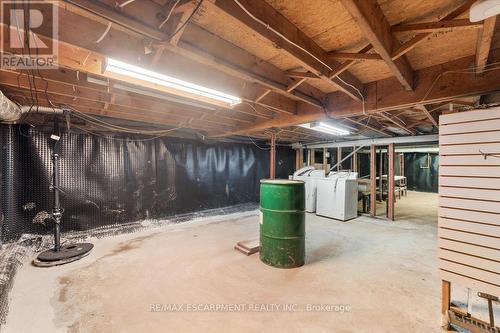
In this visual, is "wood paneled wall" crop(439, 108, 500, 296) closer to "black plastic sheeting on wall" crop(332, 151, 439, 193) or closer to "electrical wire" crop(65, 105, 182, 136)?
"electrical wire" crop(65, 105, 182, 136)

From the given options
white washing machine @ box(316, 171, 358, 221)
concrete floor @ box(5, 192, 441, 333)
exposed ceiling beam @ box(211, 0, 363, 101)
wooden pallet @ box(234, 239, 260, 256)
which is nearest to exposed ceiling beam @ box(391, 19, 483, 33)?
exposed ceiling beam @ box(211, 0, 363, 101)

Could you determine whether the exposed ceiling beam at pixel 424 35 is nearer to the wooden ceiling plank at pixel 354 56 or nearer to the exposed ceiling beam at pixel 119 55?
the wooden ceiling plank at pixel 354 56

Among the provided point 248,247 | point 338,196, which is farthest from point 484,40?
point 338,196

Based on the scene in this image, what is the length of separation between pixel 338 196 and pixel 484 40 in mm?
4134

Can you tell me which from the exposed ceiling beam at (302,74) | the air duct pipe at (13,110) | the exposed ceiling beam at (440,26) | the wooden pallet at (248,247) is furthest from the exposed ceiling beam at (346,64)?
the air duct pipe at (13,110)

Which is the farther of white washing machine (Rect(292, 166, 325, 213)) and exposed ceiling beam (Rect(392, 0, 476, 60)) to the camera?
white washing machine (Rect(292, 166, 325, 213))

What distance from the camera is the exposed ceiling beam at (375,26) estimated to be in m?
1.08

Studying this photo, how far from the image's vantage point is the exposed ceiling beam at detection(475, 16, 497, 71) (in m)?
1.22

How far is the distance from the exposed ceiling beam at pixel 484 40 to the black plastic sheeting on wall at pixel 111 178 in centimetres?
478

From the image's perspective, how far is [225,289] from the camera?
7.41 feet

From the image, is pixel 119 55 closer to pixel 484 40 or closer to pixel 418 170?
pixel 484 40

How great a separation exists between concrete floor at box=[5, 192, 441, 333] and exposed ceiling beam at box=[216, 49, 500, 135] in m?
1.92

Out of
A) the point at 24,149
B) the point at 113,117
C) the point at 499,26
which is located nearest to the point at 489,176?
the point at 499,26

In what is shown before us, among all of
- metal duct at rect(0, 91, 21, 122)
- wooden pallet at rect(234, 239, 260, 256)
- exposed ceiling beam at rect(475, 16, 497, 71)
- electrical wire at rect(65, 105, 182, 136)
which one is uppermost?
exposed ceiling beam at rect(475, 16, 497, 71)
